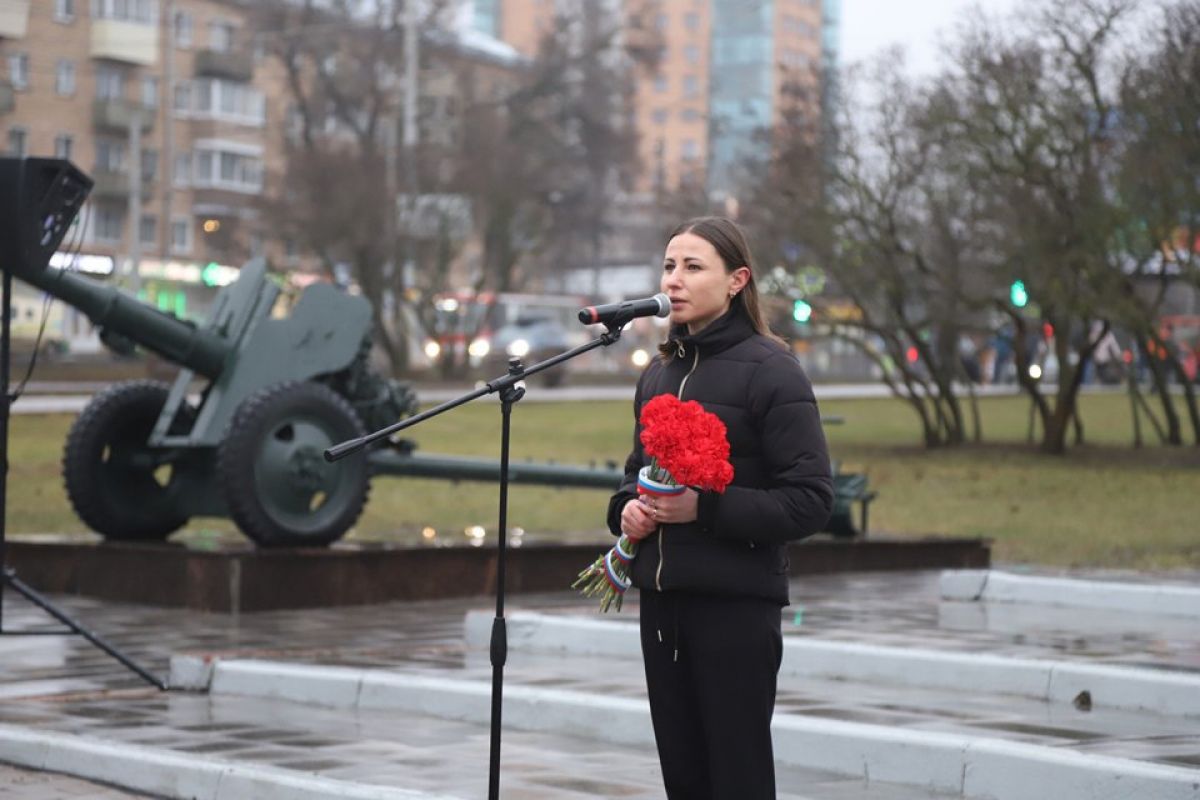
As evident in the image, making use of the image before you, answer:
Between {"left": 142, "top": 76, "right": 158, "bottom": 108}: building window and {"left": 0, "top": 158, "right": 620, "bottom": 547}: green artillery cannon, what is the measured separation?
70082 mm

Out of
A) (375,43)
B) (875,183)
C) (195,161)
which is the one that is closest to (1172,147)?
(875,183)

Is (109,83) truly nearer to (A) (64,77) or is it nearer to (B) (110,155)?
(A) (64,77)

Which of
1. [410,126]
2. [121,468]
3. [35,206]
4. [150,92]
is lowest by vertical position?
[121,468]

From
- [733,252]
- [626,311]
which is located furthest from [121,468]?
[733,252]

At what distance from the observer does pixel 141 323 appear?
13727 mm

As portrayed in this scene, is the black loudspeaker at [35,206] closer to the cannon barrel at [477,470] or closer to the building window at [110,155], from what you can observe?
the cannon barrel at [477,470]

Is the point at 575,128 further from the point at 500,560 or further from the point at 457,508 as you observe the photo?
the point at 500,560

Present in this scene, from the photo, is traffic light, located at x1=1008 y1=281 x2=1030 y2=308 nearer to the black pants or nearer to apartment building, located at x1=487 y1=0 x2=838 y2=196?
the black pants

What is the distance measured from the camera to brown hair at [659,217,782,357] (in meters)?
5.54

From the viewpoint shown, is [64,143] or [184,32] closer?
[64,143]

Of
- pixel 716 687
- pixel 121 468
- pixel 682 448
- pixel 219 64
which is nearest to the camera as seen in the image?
pixel 682 448

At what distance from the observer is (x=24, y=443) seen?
2875 cm

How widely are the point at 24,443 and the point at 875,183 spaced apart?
41.0ft

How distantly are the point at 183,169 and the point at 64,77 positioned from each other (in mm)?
9837
